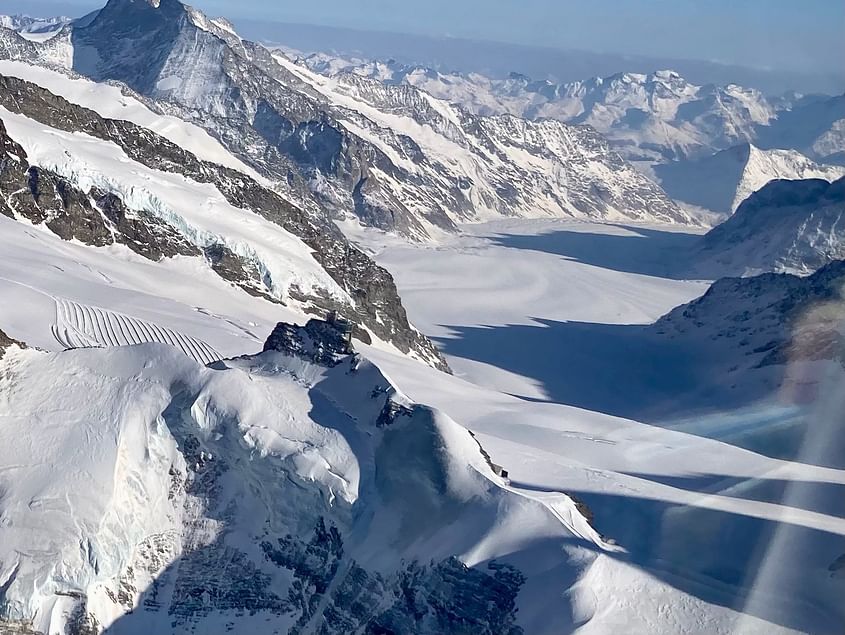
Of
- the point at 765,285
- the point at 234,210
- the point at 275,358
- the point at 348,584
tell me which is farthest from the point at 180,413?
the point at 765,285

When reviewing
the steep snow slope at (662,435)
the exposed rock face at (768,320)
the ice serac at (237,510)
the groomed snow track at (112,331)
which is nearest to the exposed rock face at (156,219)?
the steep snow slope at (662,435)

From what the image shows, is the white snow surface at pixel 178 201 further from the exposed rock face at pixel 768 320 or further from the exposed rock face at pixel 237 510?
the exposed rock face at pixel 768 320

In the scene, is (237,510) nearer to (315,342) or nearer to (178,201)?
(315,342)

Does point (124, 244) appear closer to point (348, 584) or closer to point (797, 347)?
point (348, 584)

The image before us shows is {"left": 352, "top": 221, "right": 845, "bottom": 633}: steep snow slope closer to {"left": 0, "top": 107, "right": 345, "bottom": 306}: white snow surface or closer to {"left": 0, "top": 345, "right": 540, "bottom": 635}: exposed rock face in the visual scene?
{"left": 0, "top": 345, "right": 540, "bottom": 635}: exposed rock face

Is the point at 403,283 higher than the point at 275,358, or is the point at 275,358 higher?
Result: the point at 275,358

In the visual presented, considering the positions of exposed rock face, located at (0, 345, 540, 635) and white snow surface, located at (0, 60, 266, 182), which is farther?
white snow surface, located at (0, 60, 266, 182)

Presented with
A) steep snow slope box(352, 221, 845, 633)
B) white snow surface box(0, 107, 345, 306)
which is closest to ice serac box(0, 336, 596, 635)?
steep snow slope box(352, 221, 845, 633)
